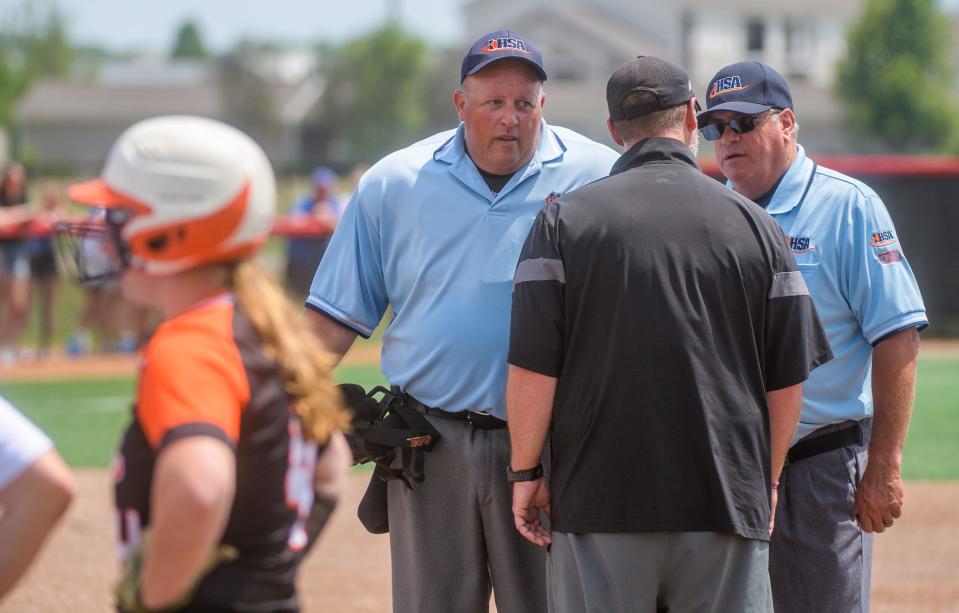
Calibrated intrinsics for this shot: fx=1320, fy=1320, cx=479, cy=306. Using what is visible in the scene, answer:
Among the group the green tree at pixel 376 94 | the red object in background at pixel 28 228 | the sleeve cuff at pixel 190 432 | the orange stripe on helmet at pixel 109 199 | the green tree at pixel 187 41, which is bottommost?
the green tree at pixel 187 41

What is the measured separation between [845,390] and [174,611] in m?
2.49

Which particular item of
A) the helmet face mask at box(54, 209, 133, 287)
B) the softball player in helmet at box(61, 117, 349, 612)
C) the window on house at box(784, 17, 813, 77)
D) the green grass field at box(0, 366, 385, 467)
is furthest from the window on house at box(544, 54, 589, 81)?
the softball player in helmet at box(61, 117, 349, 612)

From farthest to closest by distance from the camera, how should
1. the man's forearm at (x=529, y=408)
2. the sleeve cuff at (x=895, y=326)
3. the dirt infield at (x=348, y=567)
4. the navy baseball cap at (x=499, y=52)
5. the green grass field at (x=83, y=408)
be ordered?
1. the green grass field at (x=83, y=408)
2. the dirt infield at (x=348, y=567)
3. the navy baseball cap at (x=499, y=52)
4. the sleeve cuff at (x=895, y=326)
5. the man's forearm at (x=529, y=408)

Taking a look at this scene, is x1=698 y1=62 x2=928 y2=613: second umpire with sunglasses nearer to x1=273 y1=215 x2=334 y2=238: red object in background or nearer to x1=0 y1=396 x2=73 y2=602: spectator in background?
x1=0 y1=396 x2=73 y2=602: spectator in background

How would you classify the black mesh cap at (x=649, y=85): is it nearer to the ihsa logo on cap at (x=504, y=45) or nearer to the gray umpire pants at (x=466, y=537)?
the ihsa logo on cap at (x=504, y=45)

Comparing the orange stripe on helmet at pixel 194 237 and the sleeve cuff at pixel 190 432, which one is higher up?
the orange stripe on helmet at pixel 194 237

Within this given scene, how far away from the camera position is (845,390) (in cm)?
425

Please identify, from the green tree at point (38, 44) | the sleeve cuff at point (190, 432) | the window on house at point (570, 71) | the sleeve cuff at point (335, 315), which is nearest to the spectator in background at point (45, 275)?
the sleeve cuff at point (335, 315)

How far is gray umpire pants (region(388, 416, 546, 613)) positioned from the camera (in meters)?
4.25

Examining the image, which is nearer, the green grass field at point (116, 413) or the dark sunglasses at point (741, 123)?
the dark sunglasses at point (741, 123)

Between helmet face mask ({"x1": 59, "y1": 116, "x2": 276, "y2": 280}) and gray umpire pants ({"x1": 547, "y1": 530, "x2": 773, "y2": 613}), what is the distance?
4.64ft

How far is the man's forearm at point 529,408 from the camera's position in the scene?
3.54 m

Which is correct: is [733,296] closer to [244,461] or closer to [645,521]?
[645,521]

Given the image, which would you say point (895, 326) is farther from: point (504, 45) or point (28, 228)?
point (28, 228)
